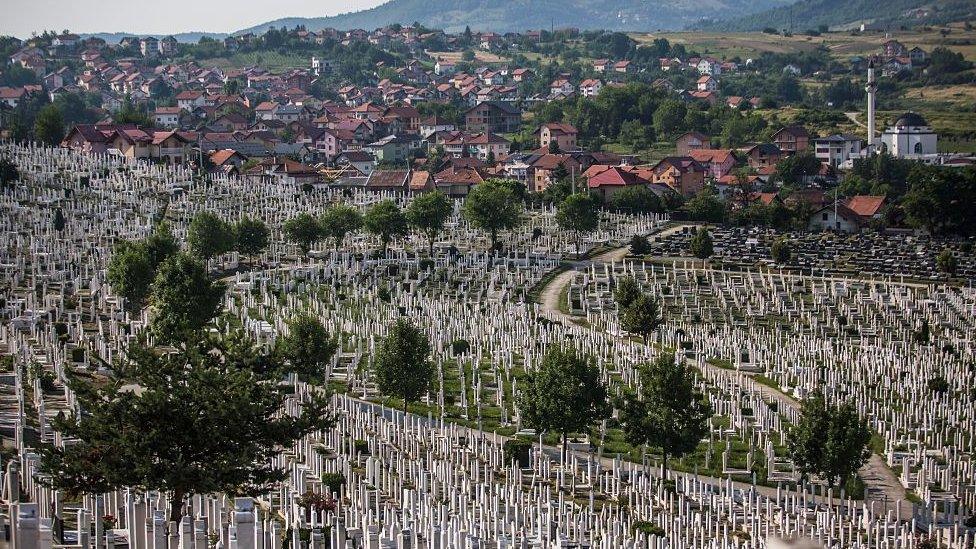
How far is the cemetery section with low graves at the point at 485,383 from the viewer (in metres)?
24.5

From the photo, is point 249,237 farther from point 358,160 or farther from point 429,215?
point 358,160

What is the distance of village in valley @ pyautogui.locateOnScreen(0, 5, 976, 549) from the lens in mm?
23328

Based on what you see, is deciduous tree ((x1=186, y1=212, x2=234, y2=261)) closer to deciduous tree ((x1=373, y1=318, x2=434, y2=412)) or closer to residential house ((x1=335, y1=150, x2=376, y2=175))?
deciduous tree ((x1=373, y1=318, x2=434, y2=412))

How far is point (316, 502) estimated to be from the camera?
86.1ft

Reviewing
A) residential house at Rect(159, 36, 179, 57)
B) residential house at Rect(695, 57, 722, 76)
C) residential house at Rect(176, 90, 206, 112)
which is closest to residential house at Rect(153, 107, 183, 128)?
residential house at Rect(176, 90, 206, 112)

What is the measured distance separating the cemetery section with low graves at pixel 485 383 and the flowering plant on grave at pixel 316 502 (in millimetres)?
85

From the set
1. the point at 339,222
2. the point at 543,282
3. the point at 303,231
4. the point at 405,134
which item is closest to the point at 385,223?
the point at 339,222

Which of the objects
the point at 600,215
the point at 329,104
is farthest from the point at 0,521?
the point at 329,104

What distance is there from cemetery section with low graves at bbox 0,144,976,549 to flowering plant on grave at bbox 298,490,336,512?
85 mm

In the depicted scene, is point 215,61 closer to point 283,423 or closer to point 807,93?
point 807,93

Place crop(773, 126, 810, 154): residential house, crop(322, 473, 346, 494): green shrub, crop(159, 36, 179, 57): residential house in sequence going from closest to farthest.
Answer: crop(322, 473, 346, 494): green shrub → crop(773, 126, 810, 154): residential house → crop(159, 36, 179, 57): residential house

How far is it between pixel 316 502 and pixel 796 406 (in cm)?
1726

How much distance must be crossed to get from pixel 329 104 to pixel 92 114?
23676mm

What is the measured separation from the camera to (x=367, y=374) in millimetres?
41812
